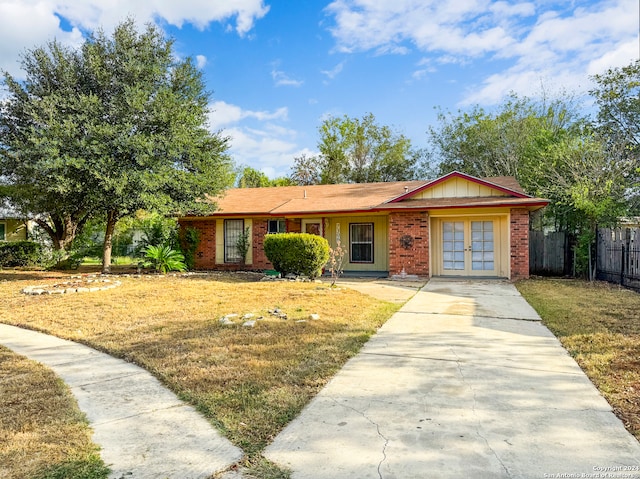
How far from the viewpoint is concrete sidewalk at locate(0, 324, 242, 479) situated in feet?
8.41

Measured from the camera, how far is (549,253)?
48.3 ft

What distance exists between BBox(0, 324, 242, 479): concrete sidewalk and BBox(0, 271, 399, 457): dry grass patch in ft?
0.47

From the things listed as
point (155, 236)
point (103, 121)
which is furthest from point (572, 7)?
point (155, 236)

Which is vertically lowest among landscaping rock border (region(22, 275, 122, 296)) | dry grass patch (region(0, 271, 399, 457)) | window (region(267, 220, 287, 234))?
dry grass patch (region(0, 271, 399, 457))

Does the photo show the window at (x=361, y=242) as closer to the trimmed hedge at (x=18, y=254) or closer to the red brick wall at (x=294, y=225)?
the red brick wall at (x=294, y=225)

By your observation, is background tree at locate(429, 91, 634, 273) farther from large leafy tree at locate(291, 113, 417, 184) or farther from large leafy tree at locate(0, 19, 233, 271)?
large leafy tree at locate(0, 19, 233, 271)

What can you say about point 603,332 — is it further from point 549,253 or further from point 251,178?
point 251,178

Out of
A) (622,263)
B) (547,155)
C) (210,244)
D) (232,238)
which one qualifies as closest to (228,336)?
(622,263)

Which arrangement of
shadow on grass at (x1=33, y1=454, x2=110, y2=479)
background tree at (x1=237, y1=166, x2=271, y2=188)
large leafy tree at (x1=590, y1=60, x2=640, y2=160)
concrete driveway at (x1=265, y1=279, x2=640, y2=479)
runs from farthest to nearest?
background tree at (x1=237, y1=166, x2=271, y2=188)
large leafy tree at (x1=590, y1=60, x2=640, y2=160)
concrete driveway at (x1=265, y1=279, x2=640, y2=479)
shadow on grass at (x1=33, y1=454, x2=110, y2=479)

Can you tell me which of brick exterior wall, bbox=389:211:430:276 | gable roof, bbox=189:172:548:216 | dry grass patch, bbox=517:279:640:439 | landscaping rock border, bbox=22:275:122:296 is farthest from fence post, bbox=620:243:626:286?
landscaping rock border, bbox=22:275:122:296

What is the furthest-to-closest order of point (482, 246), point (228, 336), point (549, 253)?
point (549, 253) < point (482, 246) < point (228, 336)

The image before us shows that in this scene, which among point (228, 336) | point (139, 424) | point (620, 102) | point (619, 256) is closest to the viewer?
point (139, 424)

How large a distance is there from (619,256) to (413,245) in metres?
5.61

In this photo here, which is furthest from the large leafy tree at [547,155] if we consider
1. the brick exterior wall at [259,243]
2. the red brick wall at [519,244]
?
the brick exterior wall at [259,243]
